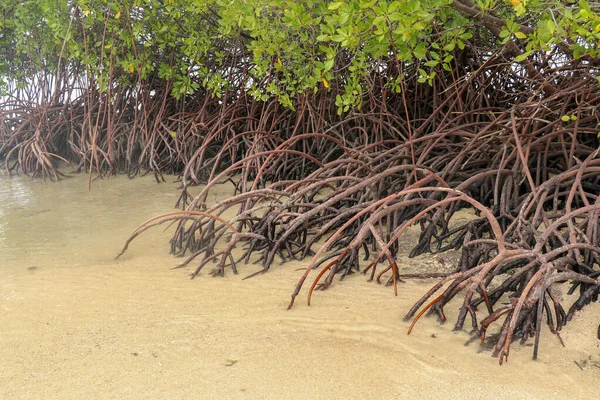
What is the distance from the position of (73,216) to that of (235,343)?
2.25 m

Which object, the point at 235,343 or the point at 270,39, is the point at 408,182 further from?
the point at 235,343

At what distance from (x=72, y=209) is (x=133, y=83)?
183 cm

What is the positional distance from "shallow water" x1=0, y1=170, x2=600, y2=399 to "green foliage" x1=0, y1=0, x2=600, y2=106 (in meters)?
1.01

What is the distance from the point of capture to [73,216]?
12.9 feet

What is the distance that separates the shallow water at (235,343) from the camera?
Result: 5.77 feet

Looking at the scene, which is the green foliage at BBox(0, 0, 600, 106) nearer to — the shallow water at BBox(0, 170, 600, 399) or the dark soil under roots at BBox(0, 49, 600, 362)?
the dark soil under roots at BBox(0, 49, 600, 362)

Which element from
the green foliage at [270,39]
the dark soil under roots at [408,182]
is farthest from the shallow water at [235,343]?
the green foliage at [270,39]

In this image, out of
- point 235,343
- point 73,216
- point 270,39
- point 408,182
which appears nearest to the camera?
point 235,343

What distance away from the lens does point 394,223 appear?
9.11 ft

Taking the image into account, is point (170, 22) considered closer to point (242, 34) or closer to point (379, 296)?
point (242, 34)

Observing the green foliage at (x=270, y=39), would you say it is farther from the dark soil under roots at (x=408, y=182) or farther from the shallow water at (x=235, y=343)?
the shallow water at (x=235, y=343)

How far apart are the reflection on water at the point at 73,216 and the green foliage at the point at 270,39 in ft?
2.73

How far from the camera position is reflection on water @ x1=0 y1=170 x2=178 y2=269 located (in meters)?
3.14

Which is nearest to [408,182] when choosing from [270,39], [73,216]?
[270,39]
